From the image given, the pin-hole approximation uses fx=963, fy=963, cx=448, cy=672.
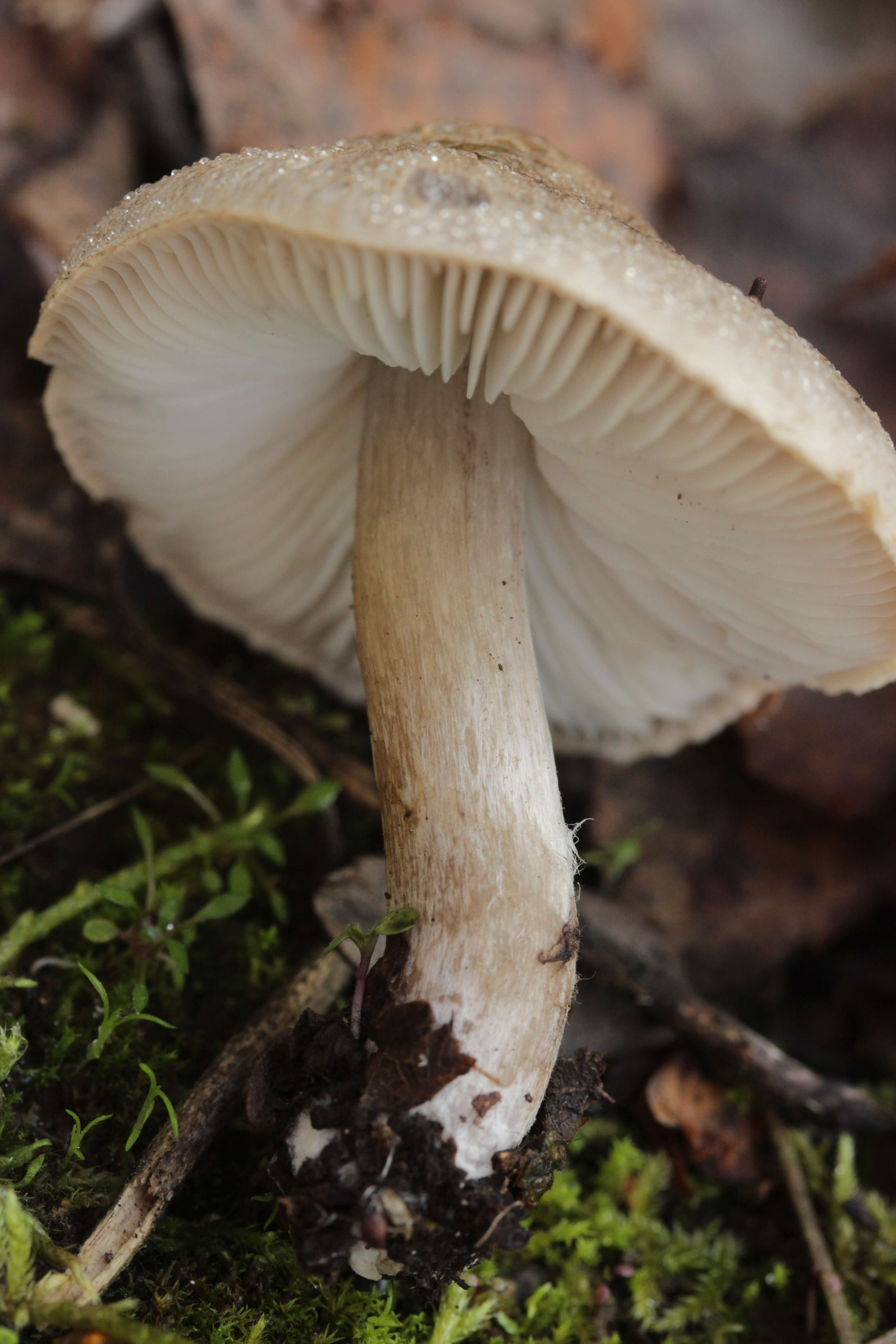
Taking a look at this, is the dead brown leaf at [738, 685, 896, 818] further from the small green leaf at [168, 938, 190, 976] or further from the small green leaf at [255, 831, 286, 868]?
the small green leaf at [168, 938, 190, 976]

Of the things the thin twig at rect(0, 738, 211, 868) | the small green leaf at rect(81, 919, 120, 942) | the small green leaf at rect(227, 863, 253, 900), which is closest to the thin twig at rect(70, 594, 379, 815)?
the thin twig at rect(0, 738, 211, 868)

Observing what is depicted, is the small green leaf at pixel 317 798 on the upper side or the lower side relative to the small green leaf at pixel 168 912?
upper

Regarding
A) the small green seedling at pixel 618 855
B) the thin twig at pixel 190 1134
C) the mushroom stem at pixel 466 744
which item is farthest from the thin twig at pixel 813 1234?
the thin twig at pixel 190 1134

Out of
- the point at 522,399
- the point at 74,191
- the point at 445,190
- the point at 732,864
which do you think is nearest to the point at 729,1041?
the point at 732,864

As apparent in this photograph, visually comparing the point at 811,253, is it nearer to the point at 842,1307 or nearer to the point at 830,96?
the point at 830,96

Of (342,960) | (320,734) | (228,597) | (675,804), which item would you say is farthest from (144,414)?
(675,804)

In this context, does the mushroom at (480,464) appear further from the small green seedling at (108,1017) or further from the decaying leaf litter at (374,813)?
the small green seedling at (108,1017)
